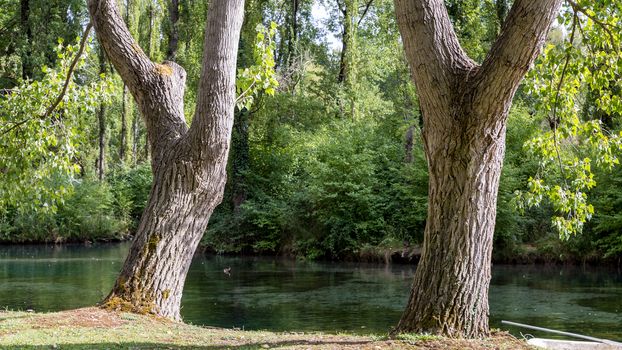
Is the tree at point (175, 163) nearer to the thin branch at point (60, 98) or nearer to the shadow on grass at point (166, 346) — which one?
the thin branch at point (60, 98)

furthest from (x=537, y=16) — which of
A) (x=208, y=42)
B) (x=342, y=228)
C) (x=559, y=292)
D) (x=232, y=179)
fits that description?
(x=232, y=179)

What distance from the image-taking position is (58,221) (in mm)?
35594

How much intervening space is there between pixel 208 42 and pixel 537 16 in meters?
4.14

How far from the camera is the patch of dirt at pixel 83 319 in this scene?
7180 millimetres

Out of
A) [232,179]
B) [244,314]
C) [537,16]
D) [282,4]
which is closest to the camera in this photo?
[537,16]

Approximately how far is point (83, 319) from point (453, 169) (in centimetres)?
430

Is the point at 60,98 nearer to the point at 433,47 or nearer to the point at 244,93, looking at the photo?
the point at 244,93

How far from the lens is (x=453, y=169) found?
623 centimetres

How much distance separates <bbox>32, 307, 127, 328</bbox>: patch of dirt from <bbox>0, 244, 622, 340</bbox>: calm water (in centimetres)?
542

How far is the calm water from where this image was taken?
45.0 feet

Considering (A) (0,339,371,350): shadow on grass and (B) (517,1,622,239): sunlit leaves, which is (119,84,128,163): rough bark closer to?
(B) (517,1,622,239): sunlit leaves

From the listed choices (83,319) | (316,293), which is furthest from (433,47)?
(316,293)

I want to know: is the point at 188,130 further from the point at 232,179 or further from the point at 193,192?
the point at 232,179

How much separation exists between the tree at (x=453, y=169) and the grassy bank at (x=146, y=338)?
35 centimetres
